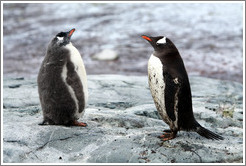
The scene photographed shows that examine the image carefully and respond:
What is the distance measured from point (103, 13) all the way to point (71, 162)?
1721cm

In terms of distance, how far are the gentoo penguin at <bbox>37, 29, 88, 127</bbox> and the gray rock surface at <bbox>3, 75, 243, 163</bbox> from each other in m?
0.18

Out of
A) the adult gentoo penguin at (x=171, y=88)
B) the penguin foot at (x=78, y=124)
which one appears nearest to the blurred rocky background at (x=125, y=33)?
the penguin foot at (x=78, y=124)

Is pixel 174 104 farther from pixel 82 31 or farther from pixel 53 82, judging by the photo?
pixel 82 31

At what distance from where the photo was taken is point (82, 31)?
1692cm

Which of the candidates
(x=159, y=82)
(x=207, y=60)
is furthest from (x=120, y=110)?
(x=207, y=60)

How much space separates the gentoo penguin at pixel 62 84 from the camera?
4.12 m

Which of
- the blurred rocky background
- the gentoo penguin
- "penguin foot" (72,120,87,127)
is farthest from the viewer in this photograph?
the blurred rocky background

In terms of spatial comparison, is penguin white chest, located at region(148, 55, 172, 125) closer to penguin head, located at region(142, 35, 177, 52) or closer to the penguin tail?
penguin head, located at region(142, 35, 177, 52)

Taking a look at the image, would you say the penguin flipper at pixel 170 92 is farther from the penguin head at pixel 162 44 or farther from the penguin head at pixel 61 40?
the penguin head at pixel 61 40

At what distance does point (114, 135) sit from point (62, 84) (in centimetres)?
84

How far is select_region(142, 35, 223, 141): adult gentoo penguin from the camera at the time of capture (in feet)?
12.7

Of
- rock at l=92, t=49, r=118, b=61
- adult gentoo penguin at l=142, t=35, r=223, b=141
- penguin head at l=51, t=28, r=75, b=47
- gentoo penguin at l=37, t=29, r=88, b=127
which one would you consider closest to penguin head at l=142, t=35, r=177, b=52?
adult gentoo penguin at l=142, t=35, r=223, b=141

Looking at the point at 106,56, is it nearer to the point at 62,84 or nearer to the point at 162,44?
the point at 62,84

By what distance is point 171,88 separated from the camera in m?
3.87
